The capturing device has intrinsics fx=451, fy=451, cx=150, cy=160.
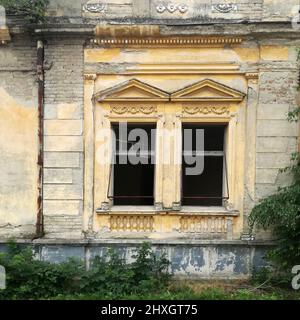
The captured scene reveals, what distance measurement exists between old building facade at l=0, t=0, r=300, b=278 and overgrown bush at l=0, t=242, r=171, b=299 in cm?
44

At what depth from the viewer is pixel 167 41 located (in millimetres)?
8000

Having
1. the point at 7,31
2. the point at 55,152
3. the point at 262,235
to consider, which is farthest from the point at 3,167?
the point at 262,235

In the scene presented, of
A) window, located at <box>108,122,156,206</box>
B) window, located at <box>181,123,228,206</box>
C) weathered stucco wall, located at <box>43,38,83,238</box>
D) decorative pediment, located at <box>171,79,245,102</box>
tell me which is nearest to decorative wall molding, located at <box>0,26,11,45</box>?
weathered stucco wall, located at <box>43,38,83,238</box>

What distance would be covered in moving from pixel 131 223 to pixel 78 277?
139cm

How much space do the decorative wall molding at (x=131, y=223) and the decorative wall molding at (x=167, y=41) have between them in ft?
10.1

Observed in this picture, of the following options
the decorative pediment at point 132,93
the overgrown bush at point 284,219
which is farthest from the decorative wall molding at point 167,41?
the overgrown bush at point 284,219

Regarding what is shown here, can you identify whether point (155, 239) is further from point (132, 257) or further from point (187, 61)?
point (187, 61)

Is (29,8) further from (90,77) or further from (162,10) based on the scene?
(162,10)

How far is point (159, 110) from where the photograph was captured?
8.17 meters

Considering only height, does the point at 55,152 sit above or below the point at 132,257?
above

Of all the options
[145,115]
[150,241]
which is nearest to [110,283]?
[150,241]

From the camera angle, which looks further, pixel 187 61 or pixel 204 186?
pixel 204 186

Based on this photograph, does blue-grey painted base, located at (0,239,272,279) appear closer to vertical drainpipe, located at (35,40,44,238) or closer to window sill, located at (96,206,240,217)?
vertical drainpipe, located at (35,40,44,238)

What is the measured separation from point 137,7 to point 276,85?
9.29 feet
